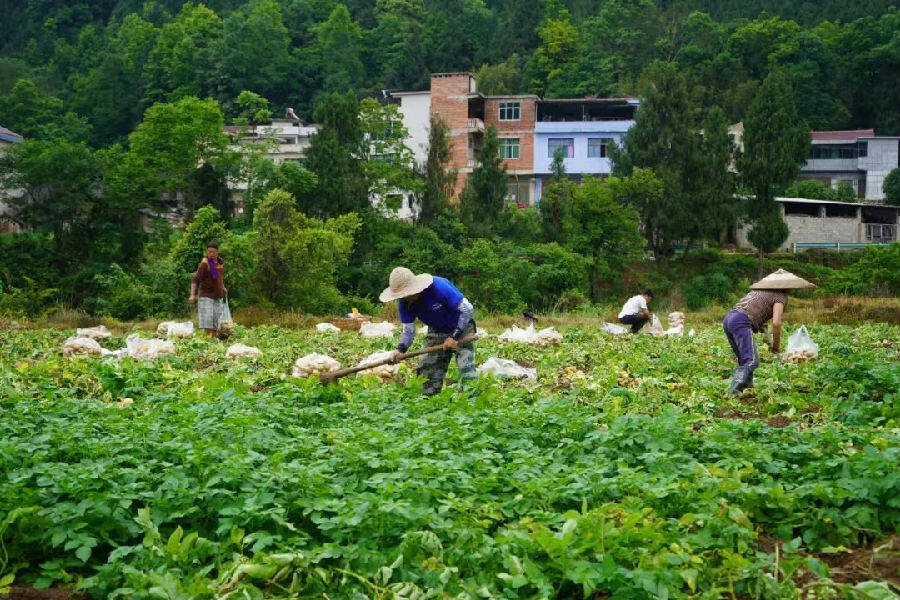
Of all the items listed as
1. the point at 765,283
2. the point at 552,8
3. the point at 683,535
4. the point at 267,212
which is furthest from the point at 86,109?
the point at 683,535

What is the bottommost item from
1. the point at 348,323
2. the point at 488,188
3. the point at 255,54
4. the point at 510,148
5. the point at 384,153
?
the point at 348,323

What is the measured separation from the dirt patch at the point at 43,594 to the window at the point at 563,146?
53565 mm

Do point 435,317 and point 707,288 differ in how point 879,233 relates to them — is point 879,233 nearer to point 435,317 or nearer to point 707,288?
point 707,288

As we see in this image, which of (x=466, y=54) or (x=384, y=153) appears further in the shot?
(x=466, y=54)

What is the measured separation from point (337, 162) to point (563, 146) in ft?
62.6

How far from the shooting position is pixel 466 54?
7831 centimetres

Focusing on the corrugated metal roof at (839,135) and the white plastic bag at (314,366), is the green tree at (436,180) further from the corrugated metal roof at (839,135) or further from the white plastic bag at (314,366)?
the white plastic bag at (314,366)

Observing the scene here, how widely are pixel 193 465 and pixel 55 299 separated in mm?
30230

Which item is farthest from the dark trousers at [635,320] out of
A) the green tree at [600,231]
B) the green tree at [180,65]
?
the green tree at [180,65]

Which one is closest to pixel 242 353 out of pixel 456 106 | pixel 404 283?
pixel 404 283

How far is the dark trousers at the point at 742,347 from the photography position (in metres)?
10.5

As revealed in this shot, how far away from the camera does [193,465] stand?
616 cm

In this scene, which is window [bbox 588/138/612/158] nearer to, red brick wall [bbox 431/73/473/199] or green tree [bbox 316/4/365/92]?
red brick wall [bbox 431/73/473/199]

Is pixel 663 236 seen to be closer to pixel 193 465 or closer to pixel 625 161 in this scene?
pixel 625 161
